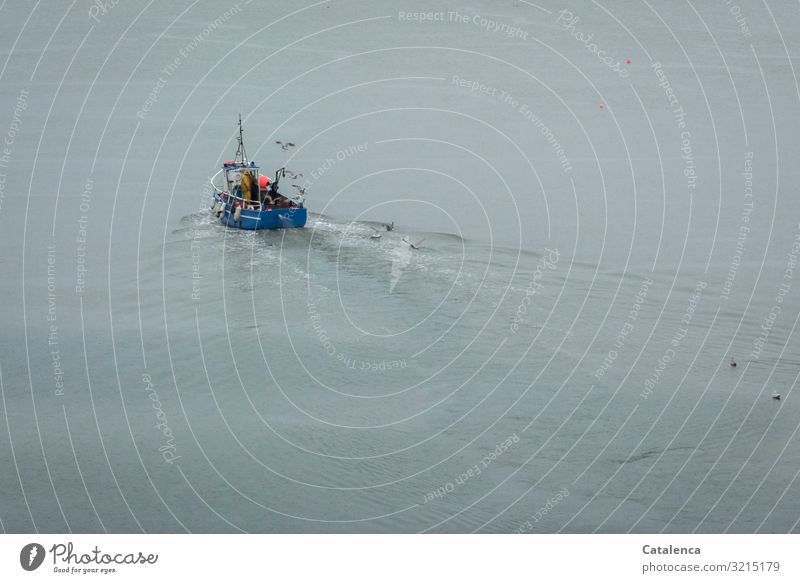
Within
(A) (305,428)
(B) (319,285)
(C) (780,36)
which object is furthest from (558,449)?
(C) (780,36)

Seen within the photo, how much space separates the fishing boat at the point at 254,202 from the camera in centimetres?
5000

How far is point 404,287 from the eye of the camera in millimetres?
42594

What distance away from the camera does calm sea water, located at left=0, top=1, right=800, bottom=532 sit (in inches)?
1192

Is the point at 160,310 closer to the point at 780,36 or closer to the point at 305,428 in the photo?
the point at 305,428

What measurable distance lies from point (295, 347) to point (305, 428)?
586 cm

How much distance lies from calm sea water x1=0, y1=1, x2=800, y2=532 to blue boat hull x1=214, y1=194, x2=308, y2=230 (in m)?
0.46

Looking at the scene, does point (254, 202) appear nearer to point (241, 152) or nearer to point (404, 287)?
point (241, 152)

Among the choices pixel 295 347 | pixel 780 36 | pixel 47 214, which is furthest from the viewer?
pixel 780 36

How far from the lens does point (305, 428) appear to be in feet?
109
